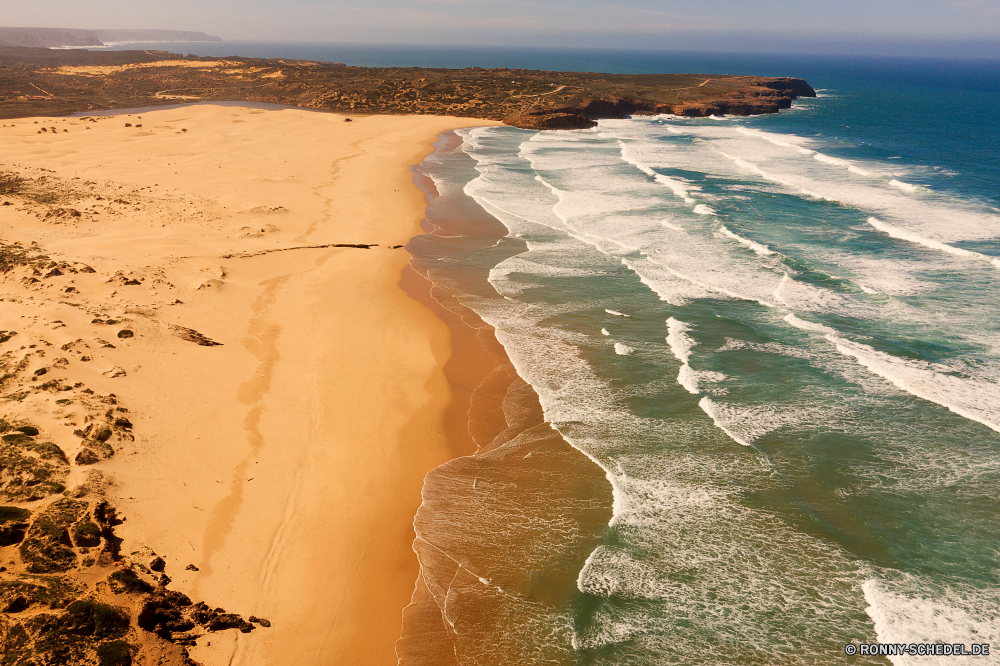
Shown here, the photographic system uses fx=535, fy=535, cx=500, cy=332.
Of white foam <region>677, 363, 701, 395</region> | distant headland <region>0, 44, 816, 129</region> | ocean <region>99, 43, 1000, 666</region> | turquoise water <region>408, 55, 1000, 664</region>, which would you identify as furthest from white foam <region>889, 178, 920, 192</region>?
distant headland <region>0, 44, 816, 129</region>

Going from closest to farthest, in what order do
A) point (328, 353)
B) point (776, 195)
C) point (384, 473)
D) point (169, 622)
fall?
point (169, 622) < point (384, 473) < point (328, 353) < point (776, 195)

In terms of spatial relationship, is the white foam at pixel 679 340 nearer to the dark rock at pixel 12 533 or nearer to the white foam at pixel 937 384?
the white foam at pixel 937 384

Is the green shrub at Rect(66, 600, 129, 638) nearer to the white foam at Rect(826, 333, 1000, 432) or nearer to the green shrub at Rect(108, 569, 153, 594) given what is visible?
the green shrub at Rect(108, 569, 153, 594)

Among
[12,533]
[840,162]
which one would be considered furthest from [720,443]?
[840,162]

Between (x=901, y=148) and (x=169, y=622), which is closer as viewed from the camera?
(x=169, y=622)

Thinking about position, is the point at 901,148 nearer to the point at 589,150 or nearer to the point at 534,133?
the point at 589,150

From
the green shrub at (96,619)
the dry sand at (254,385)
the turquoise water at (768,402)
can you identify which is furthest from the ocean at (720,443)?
the green shrub at (96,619)

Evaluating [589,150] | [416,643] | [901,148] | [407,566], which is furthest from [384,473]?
[901,148]
